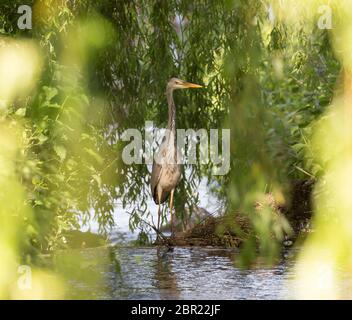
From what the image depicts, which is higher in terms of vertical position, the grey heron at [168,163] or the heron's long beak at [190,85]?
the heron's long beak at [190,85]

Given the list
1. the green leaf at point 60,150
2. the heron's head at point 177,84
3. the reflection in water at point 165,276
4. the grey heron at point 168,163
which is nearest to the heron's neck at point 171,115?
the grey heron at point 168,163

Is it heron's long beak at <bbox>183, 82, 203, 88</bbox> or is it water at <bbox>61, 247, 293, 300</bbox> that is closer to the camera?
water at <bbox>61, 247, 293, 300</bbox>

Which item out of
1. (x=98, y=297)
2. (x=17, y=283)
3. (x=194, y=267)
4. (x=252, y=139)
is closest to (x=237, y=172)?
Result: (x=252, y=139)

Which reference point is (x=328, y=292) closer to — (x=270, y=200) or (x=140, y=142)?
(x=270, y=200)

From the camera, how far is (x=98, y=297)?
5.63 m

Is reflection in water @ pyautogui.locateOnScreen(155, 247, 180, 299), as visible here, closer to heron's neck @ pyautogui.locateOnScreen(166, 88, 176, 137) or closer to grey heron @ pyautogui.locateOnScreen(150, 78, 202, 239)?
grey heron @ pyautogui.locateOnScreen(150, 78, 202, 239)

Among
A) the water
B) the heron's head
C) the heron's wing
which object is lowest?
the water

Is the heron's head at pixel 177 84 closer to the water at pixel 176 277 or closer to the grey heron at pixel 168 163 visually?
the grey heron at pixel 168 163

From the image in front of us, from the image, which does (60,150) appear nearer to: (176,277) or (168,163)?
(176,277)

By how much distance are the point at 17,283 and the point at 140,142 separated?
4.72m

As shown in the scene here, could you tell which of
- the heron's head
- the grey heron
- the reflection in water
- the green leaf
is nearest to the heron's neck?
the grey heron

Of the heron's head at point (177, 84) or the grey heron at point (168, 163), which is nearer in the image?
the heron's head at point (177, 84)

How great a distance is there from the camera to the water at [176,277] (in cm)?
577

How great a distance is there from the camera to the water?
5.77 m
